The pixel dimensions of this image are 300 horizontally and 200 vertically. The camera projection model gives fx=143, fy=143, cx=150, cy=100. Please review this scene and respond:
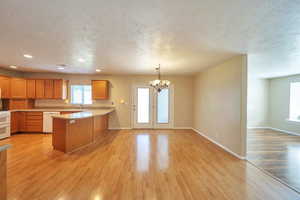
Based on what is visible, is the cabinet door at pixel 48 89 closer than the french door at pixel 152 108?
Yes

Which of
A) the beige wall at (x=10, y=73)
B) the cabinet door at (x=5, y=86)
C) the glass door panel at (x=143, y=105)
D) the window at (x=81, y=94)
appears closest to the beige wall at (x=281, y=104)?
the glass door panel at (x=143, y=105)

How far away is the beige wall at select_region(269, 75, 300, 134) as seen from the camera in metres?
6.10

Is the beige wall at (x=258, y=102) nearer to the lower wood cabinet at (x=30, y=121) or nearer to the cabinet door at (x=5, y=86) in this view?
the lower wood cabinet at (x=30, y=121)

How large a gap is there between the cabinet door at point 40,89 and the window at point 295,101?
10554 millimetres

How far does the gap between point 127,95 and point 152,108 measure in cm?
134

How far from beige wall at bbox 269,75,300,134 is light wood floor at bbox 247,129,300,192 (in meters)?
1.78

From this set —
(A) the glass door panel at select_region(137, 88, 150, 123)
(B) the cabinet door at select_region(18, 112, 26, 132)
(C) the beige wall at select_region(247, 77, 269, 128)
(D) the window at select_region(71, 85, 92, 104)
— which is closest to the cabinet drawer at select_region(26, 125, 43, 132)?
(B) the cabinet door at select_region(18, 112, 26, 132)

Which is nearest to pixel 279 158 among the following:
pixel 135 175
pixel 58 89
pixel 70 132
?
pixel 135 175

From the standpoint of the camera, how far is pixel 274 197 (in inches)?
83.2

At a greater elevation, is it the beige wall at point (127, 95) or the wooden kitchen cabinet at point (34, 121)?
the beige wall at point (127, 95)

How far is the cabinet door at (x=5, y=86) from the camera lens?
5.38 metres

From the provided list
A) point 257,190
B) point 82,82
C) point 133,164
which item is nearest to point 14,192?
point 133,164

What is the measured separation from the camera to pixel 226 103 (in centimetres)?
417

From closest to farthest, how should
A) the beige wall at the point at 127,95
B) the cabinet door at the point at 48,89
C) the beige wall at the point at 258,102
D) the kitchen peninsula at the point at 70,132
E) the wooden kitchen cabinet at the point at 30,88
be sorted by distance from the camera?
the kitchen peninsula at the point at 70,132, the wooden kitchen cabinet at the point at 30,88, the cabinet door at the point at 48,89, the beige wall at the point at 127,95, the beige wall at the point at 258,102
